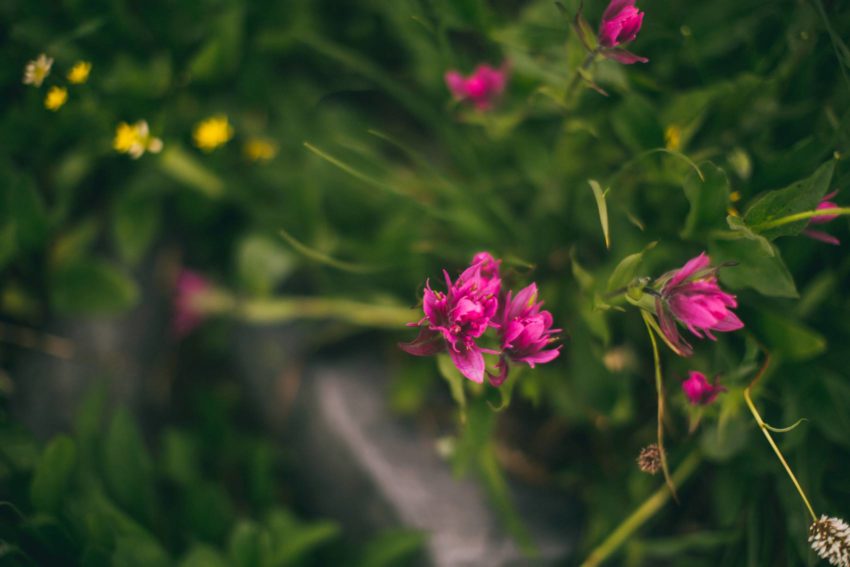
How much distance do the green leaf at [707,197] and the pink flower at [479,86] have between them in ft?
1.10

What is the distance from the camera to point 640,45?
35.6 inches

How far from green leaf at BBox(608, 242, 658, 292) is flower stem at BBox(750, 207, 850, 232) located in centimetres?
13

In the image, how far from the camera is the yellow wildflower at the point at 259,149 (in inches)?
46.7

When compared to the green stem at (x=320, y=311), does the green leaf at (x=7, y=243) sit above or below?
above

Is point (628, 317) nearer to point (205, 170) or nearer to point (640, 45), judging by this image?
point (640, 45)

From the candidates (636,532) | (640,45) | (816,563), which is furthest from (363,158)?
(816,563)

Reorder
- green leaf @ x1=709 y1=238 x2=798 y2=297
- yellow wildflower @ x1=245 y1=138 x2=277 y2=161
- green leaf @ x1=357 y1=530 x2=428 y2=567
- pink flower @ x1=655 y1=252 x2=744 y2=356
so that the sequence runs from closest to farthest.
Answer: pink flower @ x1=655 y1=252 x2=744 y2=356, green leaf @ x1=709 y1=238 x2=798 y2=297, green leaf @ x1=357 y1=530 x2=428 y2=567, yellow wildflower @ x1=245 y1=138 x2=277 y2=161

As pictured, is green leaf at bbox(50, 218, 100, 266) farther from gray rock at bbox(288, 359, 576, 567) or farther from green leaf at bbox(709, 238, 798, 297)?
green leaf at bbox(709, 238, 798, 297)

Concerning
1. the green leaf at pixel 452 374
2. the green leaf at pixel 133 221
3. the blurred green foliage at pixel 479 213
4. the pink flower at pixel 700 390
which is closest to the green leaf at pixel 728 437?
the blurred green foliage at pixel 479 213

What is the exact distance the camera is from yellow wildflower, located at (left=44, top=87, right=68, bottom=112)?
98 centimetres

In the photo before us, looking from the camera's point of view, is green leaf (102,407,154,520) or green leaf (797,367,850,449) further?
green leaf (102,407,154,520)

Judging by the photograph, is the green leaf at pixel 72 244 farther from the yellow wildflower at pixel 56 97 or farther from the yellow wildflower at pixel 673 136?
the yellow wildflower at pixel 673 136

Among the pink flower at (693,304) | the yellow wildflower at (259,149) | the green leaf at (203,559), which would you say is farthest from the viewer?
the yellow wildflower at (259,149)

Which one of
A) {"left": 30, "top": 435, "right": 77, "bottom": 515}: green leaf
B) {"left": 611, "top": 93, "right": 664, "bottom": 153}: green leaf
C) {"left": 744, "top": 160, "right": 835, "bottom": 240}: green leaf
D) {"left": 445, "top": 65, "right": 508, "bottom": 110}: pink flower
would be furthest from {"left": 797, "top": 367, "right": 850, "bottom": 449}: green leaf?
{"left": 30, "top": 435, "right": 77, "bottom": 515}: green leaf
